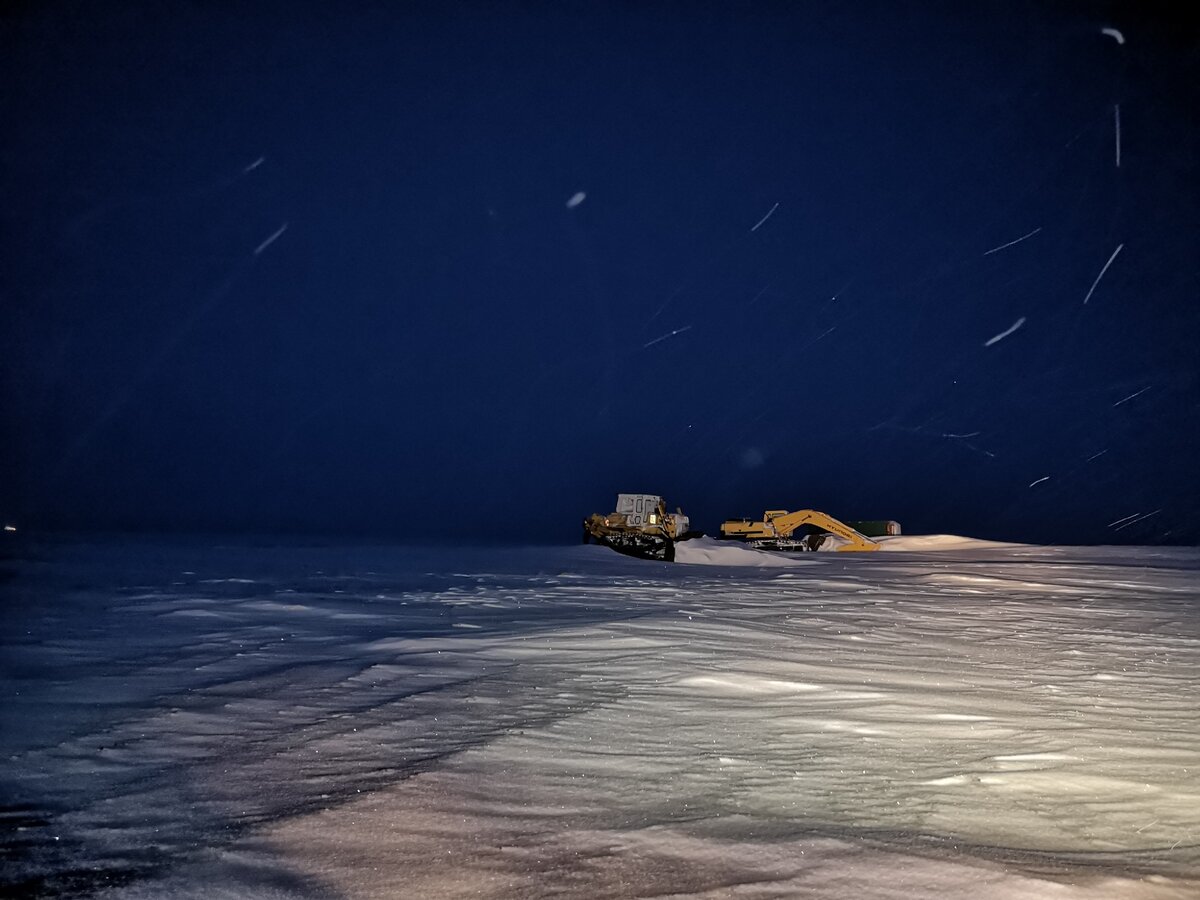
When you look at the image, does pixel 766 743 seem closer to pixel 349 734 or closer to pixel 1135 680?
→ pixel 349 734

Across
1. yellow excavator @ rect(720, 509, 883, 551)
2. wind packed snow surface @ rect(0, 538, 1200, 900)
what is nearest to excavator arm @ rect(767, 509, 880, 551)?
yellow excavator @ rect(720, 509, 883, 551)

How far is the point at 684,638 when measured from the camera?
25.6 ft

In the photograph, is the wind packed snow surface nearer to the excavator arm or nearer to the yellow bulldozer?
the yellow bulldozer

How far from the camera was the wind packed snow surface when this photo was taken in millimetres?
2689

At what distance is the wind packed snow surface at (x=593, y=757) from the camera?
106 inches

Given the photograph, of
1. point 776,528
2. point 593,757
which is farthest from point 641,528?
point 593,757

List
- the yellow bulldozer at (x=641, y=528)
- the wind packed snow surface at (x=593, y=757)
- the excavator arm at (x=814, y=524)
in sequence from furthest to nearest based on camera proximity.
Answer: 1. the excavator arm at (x=814, y=524)
2. the yellow bulldozer at (x=641, y=528)
3. the wind packed snow surface at (x=593, y=757)

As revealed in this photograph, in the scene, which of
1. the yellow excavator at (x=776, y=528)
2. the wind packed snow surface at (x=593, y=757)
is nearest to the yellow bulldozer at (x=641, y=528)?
the yellow excavator at (x=776, y=528)

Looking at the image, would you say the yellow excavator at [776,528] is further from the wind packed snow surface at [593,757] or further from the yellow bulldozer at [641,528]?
the wind packed snow surface at [593,757]

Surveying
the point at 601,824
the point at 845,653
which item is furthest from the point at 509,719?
the point at 845,653

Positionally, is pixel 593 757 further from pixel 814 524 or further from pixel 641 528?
pixel 814 524

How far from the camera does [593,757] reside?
3.94m

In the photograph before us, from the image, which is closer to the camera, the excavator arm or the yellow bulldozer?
the yellow bulldozer

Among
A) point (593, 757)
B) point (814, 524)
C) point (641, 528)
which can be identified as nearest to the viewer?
point (593, 757)
